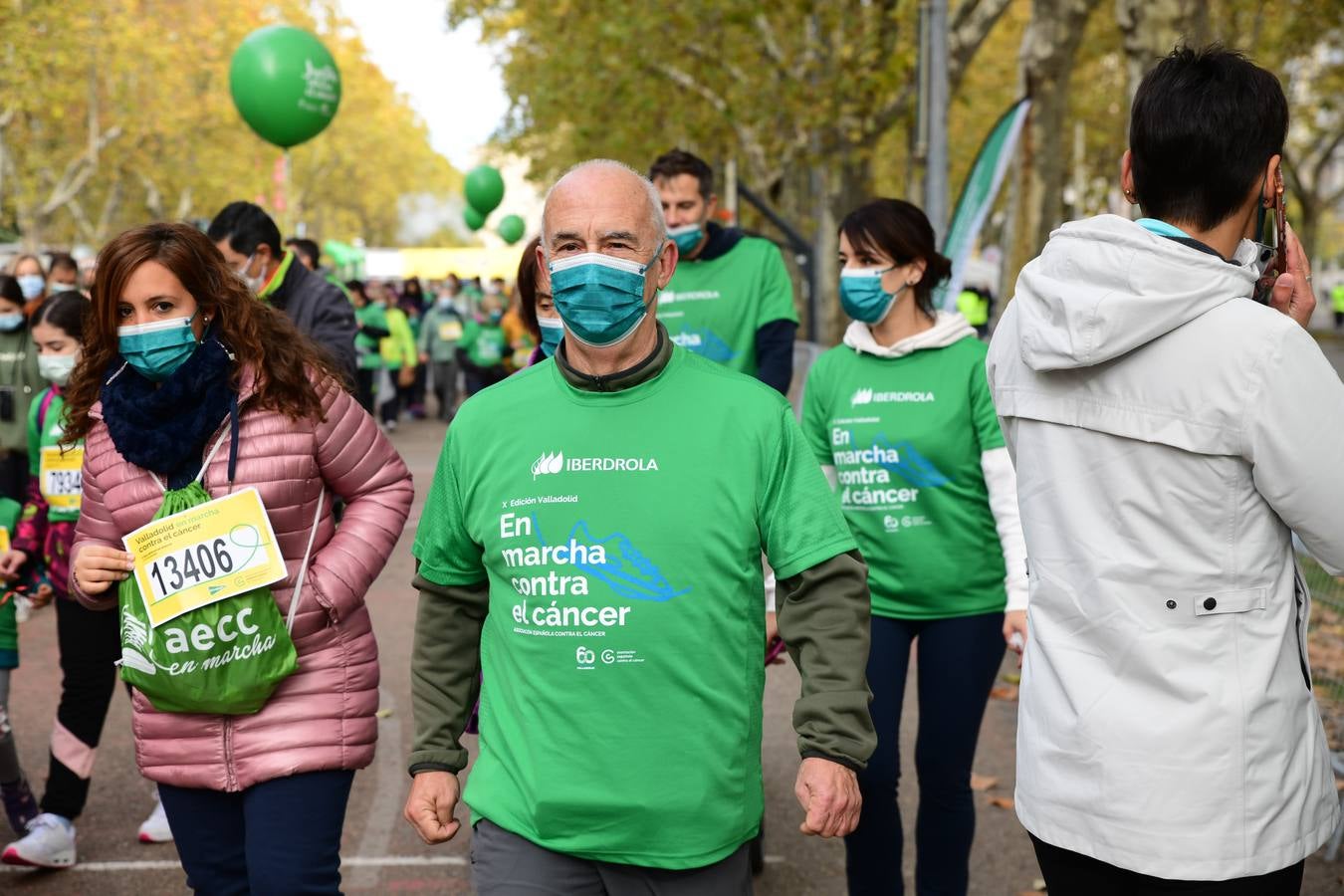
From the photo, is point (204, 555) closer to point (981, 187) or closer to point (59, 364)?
point (59, 364)

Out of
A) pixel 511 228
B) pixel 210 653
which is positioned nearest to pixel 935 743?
pixel 210 653

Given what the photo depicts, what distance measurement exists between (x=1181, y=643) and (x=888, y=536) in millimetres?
1923

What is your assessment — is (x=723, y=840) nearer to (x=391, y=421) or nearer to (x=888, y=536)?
(x=888, y=536)

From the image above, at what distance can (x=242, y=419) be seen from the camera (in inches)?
142

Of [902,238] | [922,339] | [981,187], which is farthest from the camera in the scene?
[981,187]

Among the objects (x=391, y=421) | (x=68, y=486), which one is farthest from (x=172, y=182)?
(x=68, y=486)

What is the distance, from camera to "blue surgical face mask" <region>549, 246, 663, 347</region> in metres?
2.78

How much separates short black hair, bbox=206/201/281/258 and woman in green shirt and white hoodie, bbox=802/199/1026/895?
2.21 m

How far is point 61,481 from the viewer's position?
17.5 ft

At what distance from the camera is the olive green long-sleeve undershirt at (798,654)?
2.69m

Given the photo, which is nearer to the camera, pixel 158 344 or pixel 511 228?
pixel 158 344

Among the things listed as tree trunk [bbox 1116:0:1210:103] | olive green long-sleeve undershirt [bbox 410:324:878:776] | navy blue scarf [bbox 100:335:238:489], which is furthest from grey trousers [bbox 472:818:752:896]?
tree trunk [bbox 1116:0:1210:103]

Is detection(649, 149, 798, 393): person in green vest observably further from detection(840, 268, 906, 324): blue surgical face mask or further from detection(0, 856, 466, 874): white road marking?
detection(0, 856, 466, 874): white road marking

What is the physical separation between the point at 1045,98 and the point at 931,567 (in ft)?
36.7
